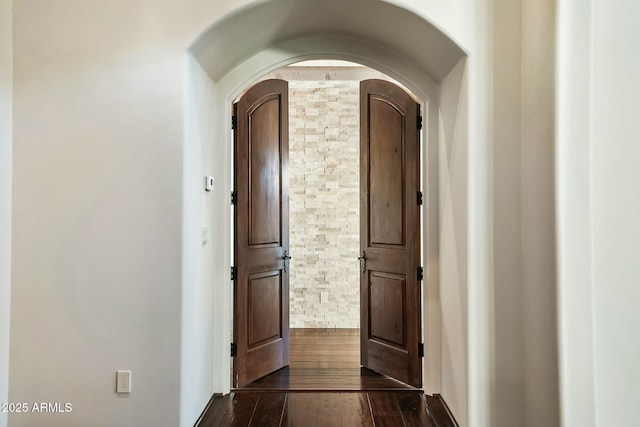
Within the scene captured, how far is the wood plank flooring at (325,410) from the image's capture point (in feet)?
7.84

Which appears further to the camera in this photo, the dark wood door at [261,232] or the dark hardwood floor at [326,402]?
the dark wood door at [261,232]

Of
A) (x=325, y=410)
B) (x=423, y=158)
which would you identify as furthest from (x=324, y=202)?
(x=325, y=410)

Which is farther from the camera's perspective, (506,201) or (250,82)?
(250,82)

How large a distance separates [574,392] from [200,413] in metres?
2.12

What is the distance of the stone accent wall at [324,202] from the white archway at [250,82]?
1.64m

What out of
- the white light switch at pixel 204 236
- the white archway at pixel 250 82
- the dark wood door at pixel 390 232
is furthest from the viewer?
the dark wood door at pixel 390 232

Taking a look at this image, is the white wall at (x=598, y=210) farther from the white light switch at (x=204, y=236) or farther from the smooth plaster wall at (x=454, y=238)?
the white light switch at (x=204, y=236)

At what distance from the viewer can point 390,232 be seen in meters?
3.07

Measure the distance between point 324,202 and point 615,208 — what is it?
3063 mm

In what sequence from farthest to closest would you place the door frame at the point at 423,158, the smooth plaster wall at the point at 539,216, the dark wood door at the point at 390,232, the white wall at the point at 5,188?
1. the dark wood door at the point at 390,232
2. the door frame at the point at 423,158
3. the white wall at the point at 5,188
4. the smooth plaster wall at the point at 539,216

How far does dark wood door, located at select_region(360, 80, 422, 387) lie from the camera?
9.50 ft

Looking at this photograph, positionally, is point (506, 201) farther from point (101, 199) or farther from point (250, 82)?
point (101, 199)

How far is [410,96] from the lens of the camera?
2.92 meters

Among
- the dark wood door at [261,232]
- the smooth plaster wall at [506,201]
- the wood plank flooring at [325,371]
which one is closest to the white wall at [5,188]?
the dark wood door at [261,232]
